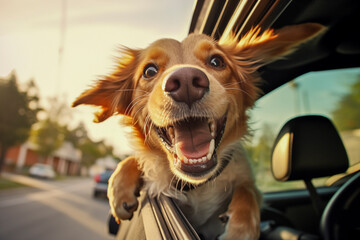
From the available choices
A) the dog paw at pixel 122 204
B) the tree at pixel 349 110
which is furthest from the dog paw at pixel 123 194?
the tree at pixel 349 110

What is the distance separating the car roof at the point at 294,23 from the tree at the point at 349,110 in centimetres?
26

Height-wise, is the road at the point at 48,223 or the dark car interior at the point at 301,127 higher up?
the dark car interior at the point at 301,127

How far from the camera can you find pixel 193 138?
1738 mm

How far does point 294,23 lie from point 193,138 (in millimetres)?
1143

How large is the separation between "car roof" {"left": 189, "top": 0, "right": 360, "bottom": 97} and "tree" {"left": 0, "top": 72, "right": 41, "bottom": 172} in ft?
98.0

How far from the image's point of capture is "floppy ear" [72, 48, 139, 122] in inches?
94.4

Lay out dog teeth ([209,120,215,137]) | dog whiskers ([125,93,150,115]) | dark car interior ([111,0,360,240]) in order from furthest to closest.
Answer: dog whiskers ([125,93,150,115]), dog teeth ([209,120,215,137]), dark car interior ([111,0,360,240])

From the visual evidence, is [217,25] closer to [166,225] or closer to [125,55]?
[125,55]

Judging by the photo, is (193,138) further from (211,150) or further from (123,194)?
(123,194)

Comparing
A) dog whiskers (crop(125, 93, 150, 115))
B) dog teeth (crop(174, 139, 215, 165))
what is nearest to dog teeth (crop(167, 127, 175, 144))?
dog teeth (crop(174, 139, 215, 165))

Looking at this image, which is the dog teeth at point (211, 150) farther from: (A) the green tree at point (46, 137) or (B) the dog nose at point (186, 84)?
(A) the green tree at point (46, 137)

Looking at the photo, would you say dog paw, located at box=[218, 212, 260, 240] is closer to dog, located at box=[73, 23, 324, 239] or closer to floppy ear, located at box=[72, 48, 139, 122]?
dog, located at box=[73, 23, 324, 239]

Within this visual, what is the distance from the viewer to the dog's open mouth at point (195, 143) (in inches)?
64.8

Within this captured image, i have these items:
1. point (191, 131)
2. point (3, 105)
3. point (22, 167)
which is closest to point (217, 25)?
point (191, 131)
